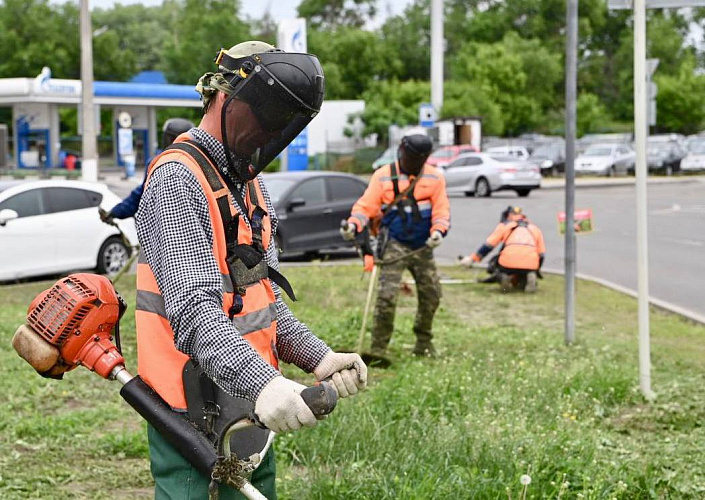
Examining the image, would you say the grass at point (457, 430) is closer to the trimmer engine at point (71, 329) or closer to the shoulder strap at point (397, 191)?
the shoulder strap at point (397, 191)

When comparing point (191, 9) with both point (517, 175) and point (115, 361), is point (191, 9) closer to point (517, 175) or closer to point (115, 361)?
point (517, 175)

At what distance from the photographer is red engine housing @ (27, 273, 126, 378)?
2.95m

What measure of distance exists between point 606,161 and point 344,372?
44.6 meters

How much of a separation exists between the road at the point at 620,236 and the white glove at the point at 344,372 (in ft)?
30.4

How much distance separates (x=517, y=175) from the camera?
3288 centimetres

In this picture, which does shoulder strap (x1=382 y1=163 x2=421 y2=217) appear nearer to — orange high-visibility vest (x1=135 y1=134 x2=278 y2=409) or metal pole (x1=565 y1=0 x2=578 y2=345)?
metal pole (x1=565 y1=0 x2=578 y2=345)

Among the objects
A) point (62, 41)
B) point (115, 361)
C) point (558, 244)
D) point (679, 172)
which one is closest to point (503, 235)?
point (558, 244)

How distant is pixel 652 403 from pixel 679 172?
143ft

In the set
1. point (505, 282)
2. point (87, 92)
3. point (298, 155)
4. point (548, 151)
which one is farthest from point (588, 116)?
point (505, 282)

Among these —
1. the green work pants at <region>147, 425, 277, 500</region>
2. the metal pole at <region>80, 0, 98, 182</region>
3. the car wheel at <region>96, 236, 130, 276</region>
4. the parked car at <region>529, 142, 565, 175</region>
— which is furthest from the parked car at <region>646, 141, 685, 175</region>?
the green work pants at <region>147, 425, 277, 500</region>

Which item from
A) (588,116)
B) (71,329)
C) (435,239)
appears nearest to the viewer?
(71,329)

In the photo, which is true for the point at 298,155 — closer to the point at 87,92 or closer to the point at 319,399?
the point at 87,92

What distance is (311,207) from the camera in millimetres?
16750

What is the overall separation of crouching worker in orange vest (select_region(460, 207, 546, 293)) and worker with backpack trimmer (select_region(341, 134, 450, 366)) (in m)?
4.03
